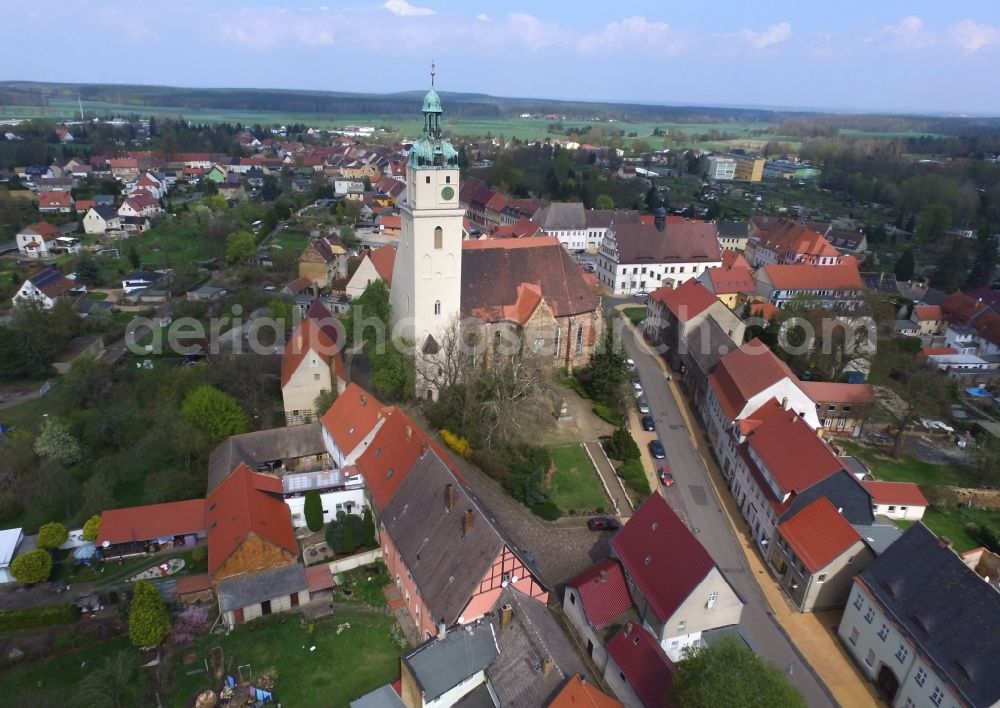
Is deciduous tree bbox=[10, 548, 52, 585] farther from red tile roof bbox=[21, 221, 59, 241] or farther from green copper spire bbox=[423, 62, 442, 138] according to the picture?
red tile roof bbox=[21, 221, 59, 241]

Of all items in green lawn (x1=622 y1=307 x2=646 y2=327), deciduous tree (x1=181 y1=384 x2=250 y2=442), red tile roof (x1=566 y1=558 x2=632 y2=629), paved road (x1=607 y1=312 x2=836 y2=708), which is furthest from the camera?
green lawn (x1=622 y1=307 x2=646 y2=327)

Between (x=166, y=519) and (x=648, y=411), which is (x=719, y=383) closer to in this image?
(x=648, y=411)

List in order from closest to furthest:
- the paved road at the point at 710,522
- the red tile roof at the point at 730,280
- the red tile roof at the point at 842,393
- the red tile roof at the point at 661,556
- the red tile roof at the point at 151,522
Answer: the red tile roof at the point at 661,556 < the paved road at the point at 710,522 < the red tile roof at the point at 151,522 < the red tile roof at the point at 842,393 < the red tile roof at the point at 730,280

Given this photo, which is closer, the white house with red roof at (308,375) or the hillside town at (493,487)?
the hillside town at (493,487)

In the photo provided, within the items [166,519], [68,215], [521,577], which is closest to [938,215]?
[521,577]

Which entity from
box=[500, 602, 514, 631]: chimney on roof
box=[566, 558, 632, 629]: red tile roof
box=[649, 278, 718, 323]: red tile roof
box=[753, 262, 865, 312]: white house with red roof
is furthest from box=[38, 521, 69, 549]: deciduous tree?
box=[753, 262, 865, 312]: white house with red roof

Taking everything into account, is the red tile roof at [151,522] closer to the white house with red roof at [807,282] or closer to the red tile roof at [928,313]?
the white house with red roof at [807,282]

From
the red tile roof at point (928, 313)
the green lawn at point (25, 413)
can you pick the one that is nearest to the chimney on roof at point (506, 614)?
the green lawn at point (25, 413)

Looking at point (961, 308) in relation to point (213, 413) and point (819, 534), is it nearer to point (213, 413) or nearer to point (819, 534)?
point (819, 534)
